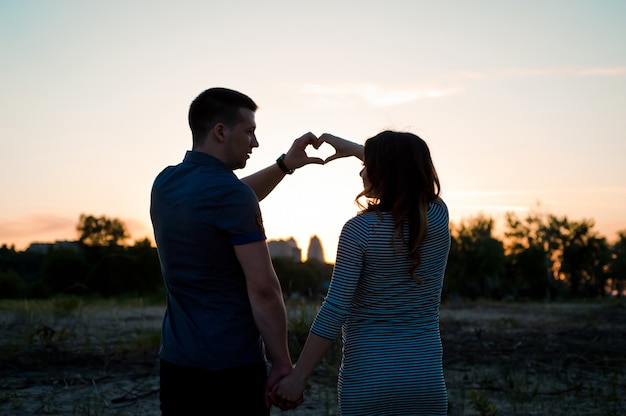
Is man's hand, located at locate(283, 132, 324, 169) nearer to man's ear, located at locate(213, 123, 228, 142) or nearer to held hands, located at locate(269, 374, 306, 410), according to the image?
man's ear, located at locate(213, 123, 228, 142)

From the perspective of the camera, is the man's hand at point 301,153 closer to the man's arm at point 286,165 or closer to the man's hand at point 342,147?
the man's arm at point 286,165

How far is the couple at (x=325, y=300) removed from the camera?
2613 millimetres

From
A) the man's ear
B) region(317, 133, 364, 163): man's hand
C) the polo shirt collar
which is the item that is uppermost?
region(317, 133, 364, 163): man's hand

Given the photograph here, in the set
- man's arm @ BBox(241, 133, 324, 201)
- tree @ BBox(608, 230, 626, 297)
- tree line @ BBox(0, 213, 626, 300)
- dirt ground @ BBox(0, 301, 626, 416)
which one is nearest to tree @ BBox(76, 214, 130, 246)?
tree line @ BBox(0, 213, 626, 300)

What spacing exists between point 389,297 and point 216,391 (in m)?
0.74

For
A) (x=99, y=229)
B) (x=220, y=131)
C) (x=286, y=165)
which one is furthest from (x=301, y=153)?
(x=99, y=229)

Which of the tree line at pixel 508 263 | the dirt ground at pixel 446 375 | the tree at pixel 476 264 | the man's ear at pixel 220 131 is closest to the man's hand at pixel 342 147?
the man's ear at pixel 220 131

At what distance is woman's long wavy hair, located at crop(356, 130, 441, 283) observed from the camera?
262 centimetres

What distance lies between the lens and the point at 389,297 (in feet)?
8.68

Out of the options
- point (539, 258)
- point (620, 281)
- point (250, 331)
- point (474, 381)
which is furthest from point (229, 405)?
point (620, 281)

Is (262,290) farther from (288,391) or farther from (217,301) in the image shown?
(288,391)

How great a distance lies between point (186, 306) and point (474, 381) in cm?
578

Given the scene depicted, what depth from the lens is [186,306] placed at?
2689 millimetres

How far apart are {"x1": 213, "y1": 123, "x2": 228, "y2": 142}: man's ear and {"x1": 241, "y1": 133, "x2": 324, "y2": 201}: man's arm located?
101 centimetres
